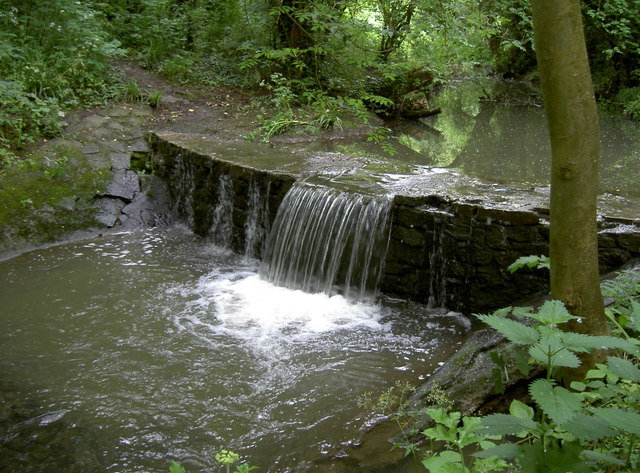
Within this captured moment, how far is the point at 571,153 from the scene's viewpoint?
7.77 feet

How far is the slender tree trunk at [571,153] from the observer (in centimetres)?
226

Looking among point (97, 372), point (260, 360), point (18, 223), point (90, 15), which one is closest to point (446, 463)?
point (260, 360)

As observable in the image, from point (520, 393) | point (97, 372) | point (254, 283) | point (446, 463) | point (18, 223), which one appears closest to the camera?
point (446, 463)

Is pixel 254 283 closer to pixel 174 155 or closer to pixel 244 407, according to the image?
pixel 244 407

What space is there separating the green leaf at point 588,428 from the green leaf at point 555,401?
0.04 metres

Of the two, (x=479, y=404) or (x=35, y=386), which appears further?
(x=35, y=386)

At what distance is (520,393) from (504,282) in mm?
1744

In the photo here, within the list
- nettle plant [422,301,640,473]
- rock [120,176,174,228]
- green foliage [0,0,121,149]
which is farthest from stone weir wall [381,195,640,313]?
green foliage [0,0,121,149]

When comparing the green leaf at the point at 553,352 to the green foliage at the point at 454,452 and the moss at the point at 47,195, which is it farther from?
the moss at the point at 47,195

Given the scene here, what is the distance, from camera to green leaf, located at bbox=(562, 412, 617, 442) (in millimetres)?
1658

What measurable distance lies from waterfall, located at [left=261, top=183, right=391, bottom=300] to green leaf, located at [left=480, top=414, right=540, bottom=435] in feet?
12.3

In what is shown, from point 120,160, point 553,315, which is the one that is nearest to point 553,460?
point 553,315

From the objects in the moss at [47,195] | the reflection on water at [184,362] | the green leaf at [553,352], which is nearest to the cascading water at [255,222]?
the reflection on water at [184,362]

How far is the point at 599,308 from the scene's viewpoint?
2623 mm
